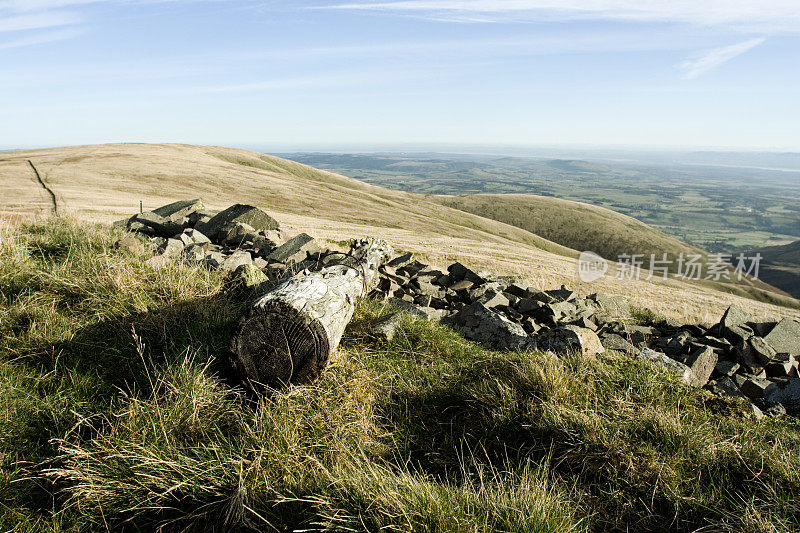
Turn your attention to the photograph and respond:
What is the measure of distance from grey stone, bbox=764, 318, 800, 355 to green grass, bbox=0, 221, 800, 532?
557 cm

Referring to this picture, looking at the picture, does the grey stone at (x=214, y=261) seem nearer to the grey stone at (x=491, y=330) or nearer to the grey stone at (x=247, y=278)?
the grey stone at (x=247, y=278)

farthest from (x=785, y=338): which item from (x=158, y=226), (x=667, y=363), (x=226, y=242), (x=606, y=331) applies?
(x=158, y=226)

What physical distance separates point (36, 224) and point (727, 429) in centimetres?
1268

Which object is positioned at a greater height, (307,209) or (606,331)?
(606,331)

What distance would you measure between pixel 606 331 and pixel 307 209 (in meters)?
47.3

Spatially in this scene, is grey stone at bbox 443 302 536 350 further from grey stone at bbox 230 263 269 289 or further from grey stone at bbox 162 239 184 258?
grey stone at bbox 162 239 184 258

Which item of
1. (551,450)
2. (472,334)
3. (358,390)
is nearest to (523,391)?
(551,450)

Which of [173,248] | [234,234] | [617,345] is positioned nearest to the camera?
[617,345]

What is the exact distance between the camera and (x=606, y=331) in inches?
399

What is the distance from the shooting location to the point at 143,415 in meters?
3.91

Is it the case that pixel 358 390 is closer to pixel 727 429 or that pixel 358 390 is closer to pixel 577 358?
pixel 577 358

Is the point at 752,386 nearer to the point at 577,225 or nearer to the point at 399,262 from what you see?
the point at 399,262

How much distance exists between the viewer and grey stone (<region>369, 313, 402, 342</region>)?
19.6 feet

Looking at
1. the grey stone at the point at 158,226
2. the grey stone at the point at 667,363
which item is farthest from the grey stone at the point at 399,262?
the grey stone at the point at 667,363
